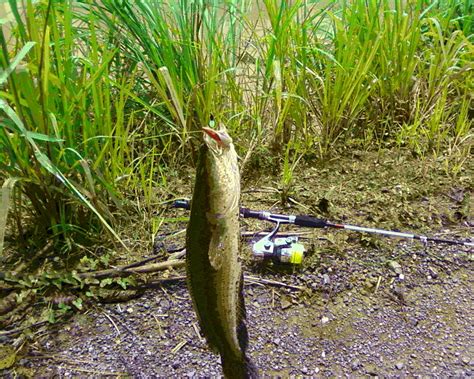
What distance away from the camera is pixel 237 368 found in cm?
152

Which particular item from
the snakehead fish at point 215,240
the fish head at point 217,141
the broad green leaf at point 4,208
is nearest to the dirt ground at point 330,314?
the snakehead fish at point 215,240

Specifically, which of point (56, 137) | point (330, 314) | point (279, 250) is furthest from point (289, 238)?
point (56, 137)

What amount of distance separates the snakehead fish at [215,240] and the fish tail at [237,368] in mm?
57

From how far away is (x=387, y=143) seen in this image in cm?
264

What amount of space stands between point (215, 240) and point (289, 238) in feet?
2.40

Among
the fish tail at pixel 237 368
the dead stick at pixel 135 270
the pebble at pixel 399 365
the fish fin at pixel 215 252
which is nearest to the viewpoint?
the fish fin at pixel 215 252

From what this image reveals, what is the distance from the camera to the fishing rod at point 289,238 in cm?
196

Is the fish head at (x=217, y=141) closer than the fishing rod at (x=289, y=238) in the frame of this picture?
Yes

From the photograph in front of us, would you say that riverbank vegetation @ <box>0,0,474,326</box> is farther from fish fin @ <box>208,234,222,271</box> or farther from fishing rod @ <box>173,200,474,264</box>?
fish fin @ <box>208,234,222,271</box>

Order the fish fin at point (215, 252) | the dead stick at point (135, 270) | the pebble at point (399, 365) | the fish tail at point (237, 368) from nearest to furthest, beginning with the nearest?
the fish fin at point (215, 252) < the fish tail at point (237, 368) < the pebble at point (399, 365) < the dead stick at point (135, 270)

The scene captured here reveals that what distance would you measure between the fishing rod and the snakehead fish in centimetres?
53

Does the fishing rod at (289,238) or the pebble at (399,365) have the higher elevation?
the fishing rod at (289,238)

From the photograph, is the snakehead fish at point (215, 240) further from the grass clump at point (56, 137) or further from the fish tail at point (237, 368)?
the grass clump at point (56, 137)

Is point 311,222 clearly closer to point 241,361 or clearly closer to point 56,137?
point 241,361
